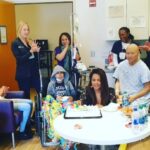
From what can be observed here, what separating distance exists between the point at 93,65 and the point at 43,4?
109 inches

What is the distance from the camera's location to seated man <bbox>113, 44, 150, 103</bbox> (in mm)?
3396

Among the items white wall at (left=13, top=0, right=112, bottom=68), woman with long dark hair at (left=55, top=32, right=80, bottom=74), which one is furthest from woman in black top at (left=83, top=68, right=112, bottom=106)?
white wall at (left=13, top=0, right=112, bottom=68)

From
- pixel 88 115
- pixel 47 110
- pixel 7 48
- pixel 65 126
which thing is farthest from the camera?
pixel 7 48

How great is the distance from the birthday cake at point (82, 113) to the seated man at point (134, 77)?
704 mm

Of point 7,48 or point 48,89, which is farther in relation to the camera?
point 7,48

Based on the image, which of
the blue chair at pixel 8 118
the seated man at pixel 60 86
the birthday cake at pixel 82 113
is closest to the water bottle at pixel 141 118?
the birthday cake at pixel 82 113

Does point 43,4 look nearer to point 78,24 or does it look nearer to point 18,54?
point 78,24

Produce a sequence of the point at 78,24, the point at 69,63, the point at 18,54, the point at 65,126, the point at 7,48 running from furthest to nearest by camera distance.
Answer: the point at 7,48 < the point at 78,24 < the point at 69,63 < the point at 18,54 < the point at 65,126

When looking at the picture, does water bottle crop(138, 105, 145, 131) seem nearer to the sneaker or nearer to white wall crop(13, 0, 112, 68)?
the sneaker

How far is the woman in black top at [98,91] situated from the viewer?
126 inches

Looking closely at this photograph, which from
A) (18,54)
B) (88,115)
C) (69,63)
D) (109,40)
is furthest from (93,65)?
(88,115)

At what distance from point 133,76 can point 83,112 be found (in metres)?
1.06

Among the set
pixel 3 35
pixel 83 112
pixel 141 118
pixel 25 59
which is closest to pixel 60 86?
pixel 25 59

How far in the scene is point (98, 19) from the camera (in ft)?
16.5
